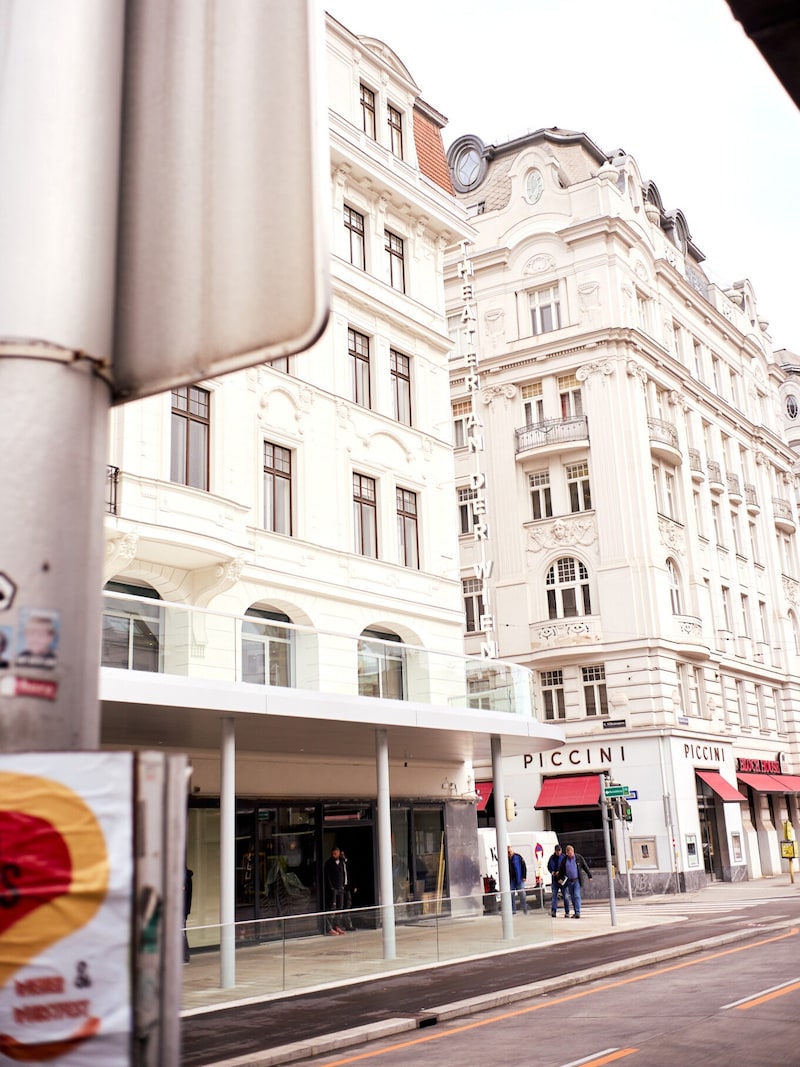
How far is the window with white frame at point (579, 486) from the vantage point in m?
44.8

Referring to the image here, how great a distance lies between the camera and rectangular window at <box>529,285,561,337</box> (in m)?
47.2

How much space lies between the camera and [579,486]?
45.1 meters

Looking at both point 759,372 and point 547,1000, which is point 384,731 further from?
point 759,372

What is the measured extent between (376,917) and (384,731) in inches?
137

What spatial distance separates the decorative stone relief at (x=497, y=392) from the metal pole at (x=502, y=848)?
25.8 meters

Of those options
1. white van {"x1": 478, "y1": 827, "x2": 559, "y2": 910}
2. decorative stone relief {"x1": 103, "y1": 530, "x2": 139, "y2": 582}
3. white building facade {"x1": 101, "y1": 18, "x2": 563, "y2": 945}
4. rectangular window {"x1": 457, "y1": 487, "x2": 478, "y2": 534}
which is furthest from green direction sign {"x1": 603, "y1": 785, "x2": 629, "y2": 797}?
rectangular window {"x1": 457, "y1": 487, "x2": 478, "y2": 534}

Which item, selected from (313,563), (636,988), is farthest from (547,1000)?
(313,563)

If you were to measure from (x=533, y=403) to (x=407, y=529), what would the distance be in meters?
19.9

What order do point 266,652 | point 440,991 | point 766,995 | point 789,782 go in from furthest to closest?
1. point 789,782
2. point 266,652
3. point 440,991
4. point 766,995

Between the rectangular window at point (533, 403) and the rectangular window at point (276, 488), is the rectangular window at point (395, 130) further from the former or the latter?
the rectangular window at point (533, 403)

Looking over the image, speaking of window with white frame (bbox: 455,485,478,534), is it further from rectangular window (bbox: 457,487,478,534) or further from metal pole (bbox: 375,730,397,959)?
metal pole (bbox: 375,730,397,959)

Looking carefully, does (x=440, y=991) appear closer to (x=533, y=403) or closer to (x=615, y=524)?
(x=615, y=524)

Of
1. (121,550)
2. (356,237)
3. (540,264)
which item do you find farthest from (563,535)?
(121,550)

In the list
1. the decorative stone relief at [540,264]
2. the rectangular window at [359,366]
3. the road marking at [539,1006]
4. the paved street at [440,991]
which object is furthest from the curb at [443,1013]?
the decorative stone relief at [540,264]
